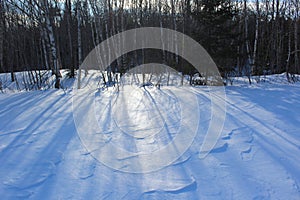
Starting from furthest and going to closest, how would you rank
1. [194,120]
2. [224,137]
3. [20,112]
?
[20,112] < [194,120] < [224,137]

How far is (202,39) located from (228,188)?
657cm

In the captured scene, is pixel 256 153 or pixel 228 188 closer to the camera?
pixel 228 188

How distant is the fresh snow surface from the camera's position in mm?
1601

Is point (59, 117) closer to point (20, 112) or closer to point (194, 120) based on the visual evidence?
point (20, 112)

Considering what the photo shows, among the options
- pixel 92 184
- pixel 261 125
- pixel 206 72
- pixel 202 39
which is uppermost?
pixel 202 39

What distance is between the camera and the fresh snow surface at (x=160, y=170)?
1601 mm

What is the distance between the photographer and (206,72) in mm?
7664

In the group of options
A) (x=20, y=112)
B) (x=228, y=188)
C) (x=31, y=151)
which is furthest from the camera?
(x=20, y=112)

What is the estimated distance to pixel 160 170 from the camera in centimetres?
189

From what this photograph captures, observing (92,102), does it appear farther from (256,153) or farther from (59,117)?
(256,153)

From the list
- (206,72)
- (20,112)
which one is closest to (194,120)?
(20,112)

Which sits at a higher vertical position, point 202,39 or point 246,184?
point 202,39

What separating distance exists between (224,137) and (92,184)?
1.53m

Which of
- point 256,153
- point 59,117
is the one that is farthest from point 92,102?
point 256,153
